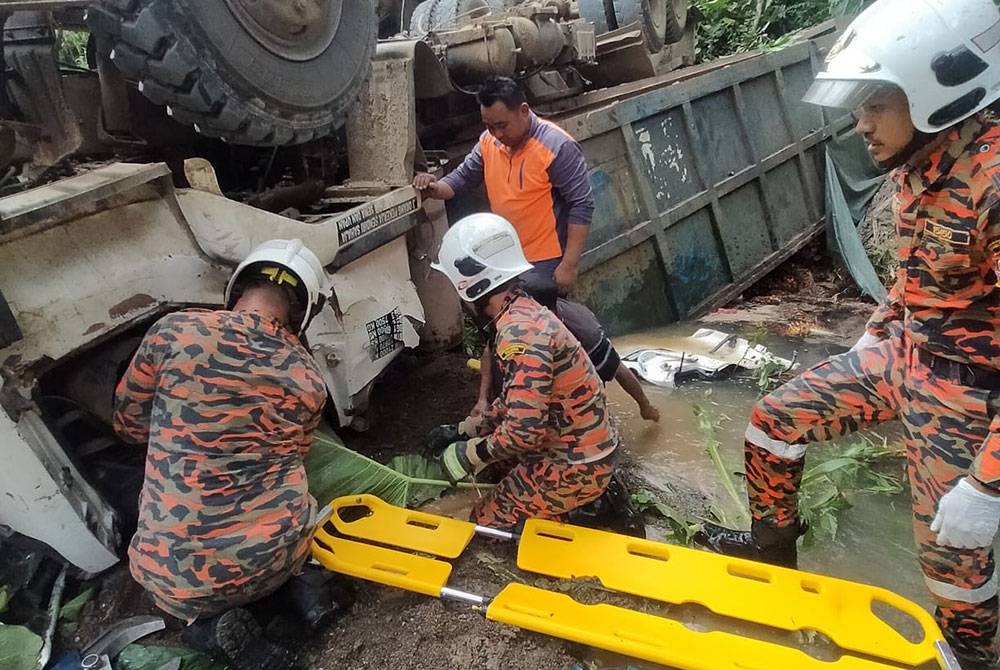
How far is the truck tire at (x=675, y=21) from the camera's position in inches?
278

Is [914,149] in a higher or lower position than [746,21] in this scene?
lower

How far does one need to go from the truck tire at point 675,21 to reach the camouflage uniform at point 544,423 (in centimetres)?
510

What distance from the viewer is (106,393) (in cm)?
258

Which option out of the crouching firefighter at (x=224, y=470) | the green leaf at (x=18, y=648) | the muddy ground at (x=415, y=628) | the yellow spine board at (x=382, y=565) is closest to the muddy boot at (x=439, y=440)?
the muddy ground at (x=415, y=628)

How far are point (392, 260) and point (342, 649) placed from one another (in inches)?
70.0

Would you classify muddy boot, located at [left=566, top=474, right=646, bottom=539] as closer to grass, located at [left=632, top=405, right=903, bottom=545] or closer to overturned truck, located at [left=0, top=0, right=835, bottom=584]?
grass, located at [left=632, top=405, right=903, bottom=545]

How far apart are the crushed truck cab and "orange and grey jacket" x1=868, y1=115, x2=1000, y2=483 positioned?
215cm

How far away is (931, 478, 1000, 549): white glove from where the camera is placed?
78.3 inches

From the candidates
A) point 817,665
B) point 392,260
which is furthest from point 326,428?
point 817,665

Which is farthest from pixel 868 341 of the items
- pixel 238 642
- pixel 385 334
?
pixel 238 642

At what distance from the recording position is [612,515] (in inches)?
125

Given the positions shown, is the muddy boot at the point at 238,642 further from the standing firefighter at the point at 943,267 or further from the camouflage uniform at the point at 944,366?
the standing firefighter at the point at 943,267

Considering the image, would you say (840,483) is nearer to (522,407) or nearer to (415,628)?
(522,407)

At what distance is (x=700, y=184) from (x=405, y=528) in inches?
165
